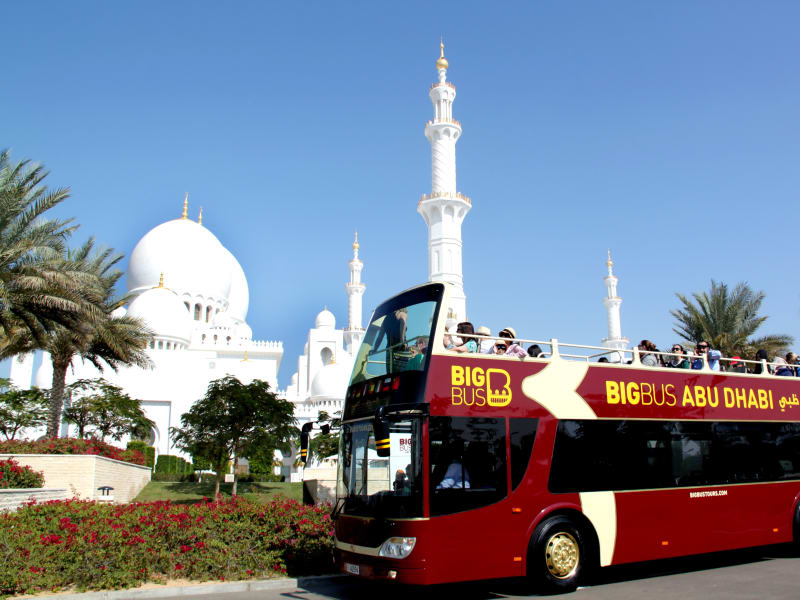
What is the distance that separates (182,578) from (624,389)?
640 centimetres

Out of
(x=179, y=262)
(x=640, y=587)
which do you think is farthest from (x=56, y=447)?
(x=179, y=262)

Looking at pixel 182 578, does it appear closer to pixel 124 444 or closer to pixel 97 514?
pixel 97 514

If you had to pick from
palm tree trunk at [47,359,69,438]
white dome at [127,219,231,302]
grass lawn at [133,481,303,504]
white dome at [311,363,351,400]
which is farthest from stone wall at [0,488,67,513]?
white dome at [127,219,231,302]

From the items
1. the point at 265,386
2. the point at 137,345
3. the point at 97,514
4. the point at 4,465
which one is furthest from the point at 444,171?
the point at 97,514

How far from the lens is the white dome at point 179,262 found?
156ft

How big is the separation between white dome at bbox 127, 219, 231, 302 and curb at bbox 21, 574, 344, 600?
4177 cm

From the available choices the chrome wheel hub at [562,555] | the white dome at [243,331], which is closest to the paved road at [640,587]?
the chrome wheel hub at [562,555]

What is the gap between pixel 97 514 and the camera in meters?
9.73

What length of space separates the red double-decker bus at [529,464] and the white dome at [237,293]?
154 ft

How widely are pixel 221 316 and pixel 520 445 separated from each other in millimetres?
44742

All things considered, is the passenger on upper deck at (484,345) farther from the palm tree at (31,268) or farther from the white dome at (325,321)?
the white dome at (325,321)

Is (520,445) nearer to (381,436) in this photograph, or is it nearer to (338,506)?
(381,436)

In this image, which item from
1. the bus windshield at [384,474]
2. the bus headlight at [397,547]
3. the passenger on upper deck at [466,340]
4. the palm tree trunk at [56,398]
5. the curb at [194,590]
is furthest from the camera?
the palm tree trunk at [56,398]

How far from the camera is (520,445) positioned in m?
7.72
